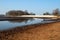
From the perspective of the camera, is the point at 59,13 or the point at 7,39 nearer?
the point at 7,39

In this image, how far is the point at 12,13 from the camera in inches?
5566

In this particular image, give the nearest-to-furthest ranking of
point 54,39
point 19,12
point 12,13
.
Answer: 1. point 54,39
2. point 12,13
3. point 19,12

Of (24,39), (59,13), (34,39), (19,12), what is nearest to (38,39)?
(34,39)

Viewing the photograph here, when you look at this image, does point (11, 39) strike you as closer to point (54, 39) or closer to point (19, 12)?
point (54, 39)

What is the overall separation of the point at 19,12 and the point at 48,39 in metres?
141

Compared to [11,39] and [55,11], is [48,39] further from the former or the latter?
[55,11]

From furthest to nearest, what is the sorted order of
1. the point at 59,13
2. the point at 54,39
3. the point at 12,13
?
1. the point at 12,13
2. the point at 59,13
3. the point at 54,39

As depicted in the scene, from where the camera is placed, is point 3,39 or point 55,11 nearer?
point 3,39

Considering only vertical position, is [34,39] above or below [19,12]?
above

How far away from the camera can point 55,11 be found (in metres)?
124

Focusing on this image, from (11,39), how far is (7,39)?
0.31 meters

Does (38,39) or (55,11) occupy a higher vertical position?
(38,39)

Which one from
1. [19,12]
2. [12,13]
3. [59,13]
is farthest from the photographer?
[19,12]

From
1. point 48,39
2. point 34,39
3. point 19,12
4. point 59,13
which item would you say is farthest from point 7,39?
point 19,12
